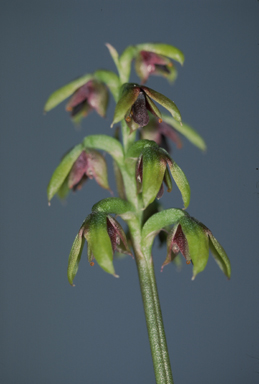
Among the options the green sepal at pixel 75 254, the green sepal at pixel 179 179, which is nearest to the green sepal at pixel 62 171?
the green sepal at pixel 75 254

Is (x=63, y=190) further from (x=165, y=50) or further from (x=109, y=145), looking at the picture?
(x=165, y=50)

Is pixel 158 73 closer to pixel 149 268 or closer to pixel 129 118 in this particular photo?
pixel 129 118

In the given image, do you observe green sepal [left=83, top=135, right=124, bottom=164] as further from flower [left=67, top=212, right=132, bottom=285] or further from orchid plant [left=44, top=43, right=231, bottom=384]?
flower [left=67, top=212, right=132, bottom=285]

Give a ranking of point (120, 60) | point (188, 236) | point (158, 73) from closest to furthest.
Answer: point (188, 236) → point (120, 60) → point (158, 73)

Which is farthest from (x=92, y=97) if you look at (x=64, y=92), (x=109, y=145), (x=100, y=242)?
(x=100, y=242)

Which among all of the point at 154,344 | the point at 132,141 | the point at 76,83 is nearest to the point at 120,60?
the point at 76,83

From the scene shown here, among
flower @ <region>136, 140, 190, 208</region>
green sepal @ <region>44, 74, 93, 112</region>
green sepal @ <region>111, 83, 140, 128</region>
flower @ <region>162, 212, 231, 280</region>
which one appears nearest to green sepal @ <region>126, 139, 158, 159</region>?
flower @ <region>136, 140, 190, 208</region>

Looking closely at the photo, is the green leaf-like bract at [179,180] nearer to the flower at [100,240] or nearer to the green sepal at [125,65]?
the flower at [100,240]
